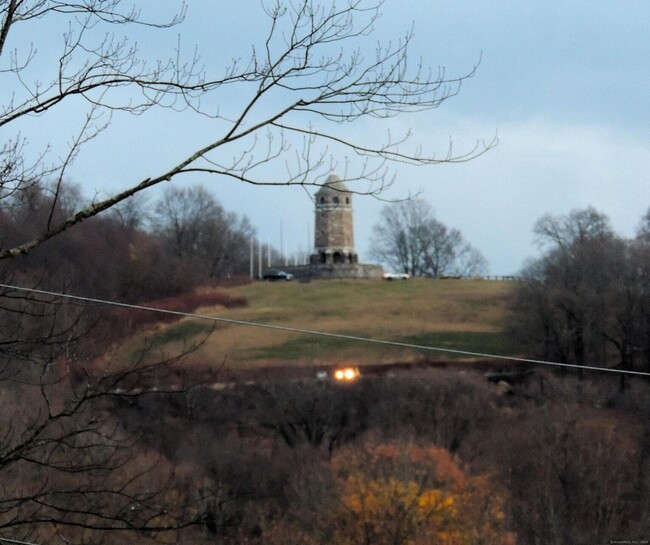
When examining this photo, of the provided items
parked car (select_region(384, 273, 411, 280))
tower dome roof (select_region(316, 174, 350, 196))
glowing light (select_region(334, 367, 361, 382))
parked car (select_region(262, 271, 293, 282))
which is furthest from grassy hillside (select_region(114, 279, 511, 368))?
tower dome roof (select_region(316, 174, 350, 196))

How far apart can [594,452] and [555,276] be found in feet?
65.1

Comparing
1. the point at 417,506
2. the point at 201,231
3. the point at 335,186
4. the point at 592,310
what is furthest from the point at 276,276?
the point at 335,186

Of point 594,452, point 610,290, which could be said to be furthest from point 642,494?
point 610,290

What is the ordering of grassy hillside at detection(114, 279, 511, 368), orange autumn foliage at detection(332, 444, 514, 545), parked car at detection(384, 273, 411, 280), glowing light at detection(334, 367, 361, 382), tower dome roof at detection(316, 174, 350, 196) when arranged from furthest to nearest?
parked car at detection(384, 273, 411, 280) → glowing light at detection(334, 367, 361, 382) → grassy hillside at detection(114, 279, 511, 368) → orange autumn foliage at detection(332, 444, 514, 545) → tower dome roof at detection(316, 174, 350, 196)

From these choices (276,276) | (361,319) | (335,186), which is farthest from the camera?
(276,276)

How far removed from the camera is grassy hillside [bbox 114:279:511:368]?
4164cm

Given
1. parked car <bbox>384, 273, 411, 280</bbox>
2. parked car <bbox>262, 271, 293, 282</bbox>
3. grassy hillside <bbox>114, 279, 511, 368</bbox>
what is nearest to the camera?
grassy hillside <bbox>114, 279, 511, 368</bbox>

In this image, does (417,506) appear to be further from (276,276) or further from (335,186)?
(276,276)

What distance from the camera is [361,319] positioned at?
61.8m

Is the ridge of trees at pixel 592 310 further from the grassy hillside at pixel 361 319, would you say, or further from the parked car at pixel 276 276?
the parked car at pixel 276 276

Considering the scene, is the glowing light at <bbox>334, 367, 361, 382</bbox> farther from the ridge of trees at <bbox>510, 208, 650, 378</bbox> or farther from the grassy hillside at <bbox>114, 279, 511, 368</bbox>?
the ridge of trees at <bbox>510, 208, 650, 378</bbox>

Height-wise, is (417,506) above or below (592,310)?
below

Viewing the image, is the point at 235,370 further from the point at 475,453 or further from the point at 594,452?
the point at 594,452

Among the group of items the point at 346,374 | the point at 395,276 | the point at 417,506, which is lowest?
the point at 417,506
